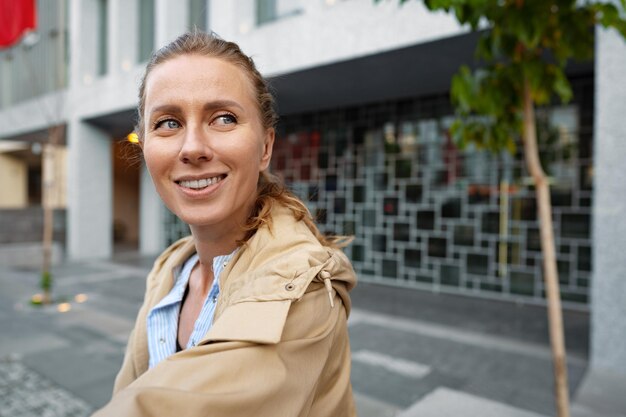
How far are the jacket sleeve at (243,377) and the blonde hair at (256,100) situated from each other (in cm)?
28

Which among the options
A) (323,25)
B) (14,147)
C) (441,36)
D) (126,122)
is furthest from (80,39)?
(14,147)

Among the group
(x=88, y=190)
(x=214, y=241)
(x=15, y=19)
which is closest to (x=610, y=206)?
(x=214, y=241)

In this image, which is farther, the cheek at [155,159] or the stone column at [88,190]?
the stone column at [88,190]

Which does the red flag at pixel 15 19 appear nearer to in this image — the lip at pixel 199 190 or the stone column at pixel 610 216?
the stone column at pixel 610 216

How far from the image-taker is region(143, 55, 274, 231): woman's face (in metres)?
0.98

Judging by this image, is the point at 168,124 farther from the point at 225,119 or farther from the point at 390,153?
the point at 390,153

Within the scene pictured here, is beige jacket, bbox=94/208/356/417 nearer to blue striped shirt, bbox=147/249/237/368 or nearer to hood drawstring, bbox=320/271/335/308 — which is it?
hood drawstring, bbox=320/271/335/308

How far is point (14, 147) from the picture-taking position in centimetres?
2070

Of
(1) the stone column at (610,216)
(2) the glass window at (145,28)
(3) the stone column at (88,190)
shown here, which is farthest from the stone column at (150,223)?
(1) the stone column at (610,216)

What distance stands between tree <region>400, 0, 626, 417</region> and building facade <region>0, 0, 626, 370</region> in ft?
8.73

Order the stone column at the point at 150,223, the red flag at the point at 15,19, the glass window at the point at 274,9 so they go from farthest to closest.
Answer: the stone column at the point at 150,223, the red flag at the point at 15,19, the glass window at the point at 274,9

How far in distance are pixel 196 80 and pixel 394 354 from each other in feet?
15.0

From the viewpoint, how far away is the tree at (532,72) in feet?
6.57

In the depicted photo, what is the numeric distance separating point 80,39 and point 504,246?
1162cm
